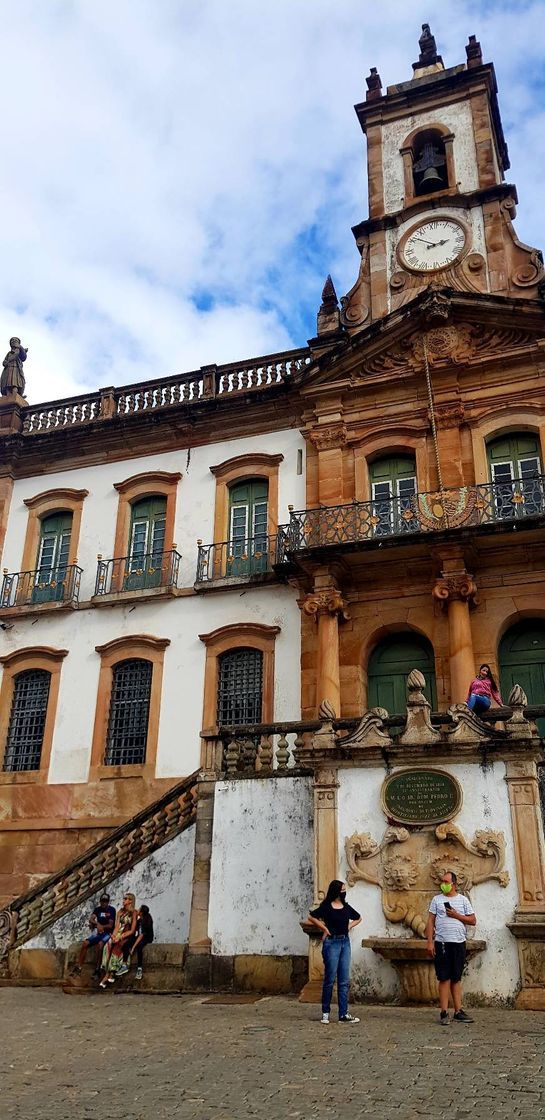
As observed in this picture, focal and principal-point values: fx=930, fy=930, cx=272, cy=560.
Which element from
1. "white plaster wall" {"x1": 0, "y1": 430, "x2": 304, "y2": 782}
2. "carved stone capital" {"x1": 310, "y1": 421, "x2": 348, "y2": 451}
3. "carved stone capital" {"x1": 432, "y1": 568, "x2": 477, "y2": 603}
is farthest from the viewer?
"carved stone capital" {"x1": 310, "y1": 421, "x2": 348, "y2": 451}

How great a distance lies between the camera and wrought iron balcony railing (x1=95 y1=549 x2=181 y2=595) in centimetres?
1898

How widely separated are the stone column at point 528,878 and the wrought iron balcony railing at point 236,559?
8.55 metres

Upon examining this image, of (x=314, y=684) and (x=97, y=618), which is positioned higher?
(x=97, y=618)

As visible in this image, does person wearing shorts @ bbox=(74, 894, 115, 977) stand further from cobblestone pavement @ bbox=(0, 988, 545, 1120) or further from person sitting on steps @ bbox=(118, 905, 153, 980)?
cobblestone pavement @ bbox=(0, 988, 545, 1120)

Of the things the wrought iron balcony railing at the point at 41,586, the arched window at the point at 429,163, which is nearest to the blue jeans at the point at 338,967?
the wrought iron balcony railing at the point at 41,586

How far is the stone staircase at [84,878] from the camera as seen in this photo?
13203 mm

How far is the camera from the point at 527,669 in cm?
1598

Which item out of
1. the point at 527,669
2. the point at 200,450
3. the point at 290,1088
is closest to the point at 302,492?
the point at 200,450

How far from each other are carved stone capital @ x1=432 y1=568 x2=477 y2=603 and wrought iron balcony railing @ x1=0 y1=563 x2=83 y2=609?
7.81 m

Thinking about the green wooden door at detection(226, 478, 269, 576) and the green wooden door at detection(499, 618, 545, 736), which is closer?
the green wooden door at detection(499, 618, 545, 736)

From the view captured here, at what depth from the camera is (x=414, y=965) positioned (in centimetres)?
977

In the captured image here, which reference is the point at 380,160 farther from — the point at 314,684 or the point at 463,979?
the point at 463,979

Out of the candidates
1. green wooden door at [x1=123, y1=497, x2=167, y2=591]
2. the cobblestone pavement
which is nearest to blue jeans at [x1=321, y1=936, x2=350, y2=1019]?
the cobblestone pavement

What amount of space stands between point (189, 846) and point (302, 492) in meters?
7.91
